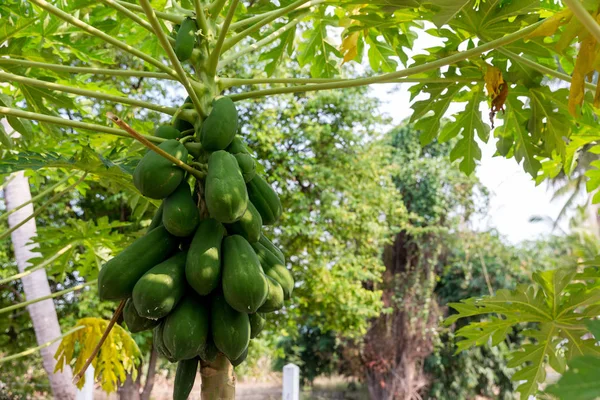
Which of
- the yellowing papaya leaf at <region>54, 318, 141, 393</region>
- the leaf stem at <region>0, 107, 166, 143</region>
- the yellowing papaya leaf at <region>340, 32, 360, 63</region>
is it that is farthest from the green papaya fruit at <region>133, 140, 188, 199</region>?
the yellowing papaya leaf at <region>54, 318, 141, 393</region>

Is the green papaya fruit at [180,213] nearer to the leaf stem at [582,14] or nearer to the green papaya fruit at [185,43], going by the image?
the green papaya fruit at [185,43]

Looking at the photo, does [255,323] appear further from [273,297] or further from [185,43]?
[185,43]

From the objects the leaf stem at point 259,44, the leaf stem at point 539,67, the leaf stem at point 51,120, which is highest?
the leaf stem at point 259,44

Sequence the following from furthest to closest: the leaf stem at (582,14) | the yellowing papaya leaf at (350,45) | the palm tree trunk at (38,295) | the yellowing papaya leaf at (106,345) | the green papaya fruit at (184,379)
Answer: the palm tree trunk at (38,295) → the yellowing papaya leaf at (106,345) → the yellowing papaya leaf at (350,45) → the green papaya fruit at (184,379) → the leaf stem at (582,14)

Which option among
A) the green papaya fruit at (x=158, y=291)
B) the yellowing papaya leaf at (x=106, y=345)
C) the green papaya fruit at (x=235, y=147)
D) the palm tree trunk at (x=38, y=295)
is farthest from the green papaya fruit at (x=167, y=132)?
the palm tree trunk at (x=38, y=295)

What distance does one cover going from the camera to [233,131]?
131 centimetres

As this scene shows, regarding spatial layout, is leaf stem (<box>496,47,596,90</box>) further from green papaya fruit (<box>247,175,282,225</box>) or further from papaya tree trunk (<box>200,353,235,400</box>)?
papaya tree trunk (<box>200,353,235,400</box>)

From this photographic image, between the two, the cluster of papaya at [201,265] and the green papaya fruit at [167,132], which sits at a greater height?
the green papaya fruit at [167,132]

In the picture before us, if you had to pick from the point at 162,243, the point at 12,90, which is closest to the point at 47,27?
the point at 12,90

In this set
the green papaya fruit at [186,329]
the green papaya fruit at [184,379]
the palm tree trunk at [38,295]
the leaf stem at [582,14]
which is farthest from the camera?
the palm tree trunk at [38,295]

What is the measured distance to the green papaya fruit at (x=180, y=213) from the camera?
3.90ft

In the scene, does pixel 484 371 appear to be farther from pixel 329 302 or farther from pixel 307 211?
pixel 307 211

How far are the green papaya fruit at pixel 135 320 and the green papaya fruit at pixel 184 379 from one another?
0.10 m

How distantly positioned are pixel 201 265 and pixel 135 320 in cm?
21
